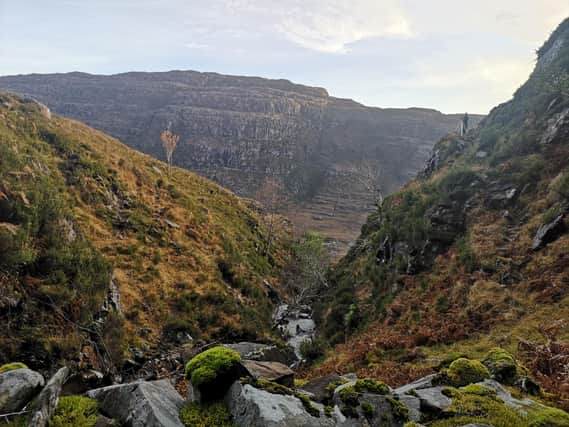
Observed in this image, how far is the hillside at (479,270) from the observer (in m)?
11.0

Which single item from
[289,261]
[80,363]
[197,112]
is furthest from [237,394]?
[197,112]

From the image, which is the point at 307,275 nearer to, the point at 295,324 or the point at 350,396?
the point at 295,324

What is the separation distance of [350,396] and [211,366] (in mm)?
2225

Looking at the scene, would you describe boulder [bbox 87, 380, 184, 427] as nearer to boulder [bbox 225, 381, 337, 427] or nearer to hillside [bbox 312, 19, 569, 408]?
boulder [bbox 225, 381, 337, 427]

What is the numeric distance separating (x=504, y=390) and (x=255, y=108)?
201924mm

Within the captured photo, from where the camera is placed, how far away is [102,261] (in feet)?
58.9

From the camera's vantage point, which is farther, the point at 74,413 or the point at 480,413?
the point at 480,413

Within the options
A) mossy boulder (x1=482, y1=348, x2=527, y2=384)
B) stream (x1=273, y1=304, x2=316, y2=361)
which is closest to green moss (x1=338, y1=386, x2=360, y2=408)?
mossy boulder (x1=482, y1=348, x2=527, y2=384)

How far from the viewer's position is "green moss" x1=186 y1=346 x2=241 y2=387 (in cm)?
536

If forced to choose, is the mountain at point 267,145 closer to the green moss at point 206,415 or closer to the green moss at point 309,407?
the green moss at point 309,407

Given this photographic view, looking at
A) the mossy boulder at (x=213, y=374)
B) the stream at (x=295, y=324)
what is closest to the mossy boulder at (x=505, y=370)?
the mossy boulder at (x=213, y=374)

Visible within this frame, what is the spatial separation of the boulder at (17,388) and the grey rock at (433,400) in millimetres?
5787

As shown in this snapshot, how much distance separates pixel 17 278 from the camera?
538 inches

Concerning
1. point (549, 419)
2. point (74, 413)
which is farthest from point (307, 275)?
point (74, 413)
